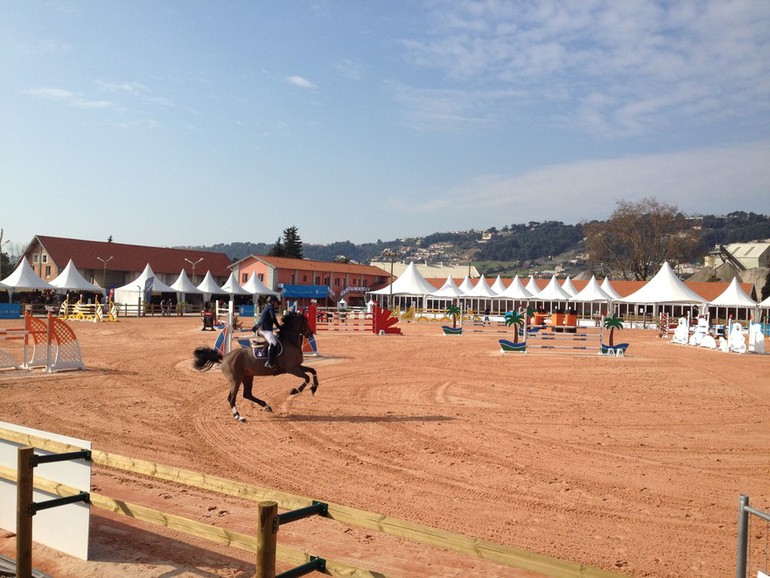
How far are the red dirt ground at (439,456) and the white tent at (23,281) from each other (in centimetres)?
3538

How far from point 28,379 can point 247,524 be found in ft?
38.9

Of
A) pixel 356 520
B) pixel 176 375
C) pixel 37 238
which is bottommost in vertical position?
pixel 176 375

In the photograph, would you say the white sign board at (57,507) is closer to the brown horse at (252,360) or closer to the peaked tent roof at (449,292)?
the brown horse at (252,360)

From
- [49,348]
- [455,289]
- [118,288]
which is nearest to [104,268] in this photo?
[118,288]

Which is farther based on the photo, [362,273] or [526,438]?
[362,273]

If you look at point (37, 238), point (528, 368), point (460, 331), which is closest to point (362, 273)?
point (37, 238)

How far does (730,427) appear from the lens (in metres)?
11.8

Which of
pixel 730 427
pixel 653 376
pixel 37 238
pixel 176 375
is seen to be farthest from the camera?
pixel 37 238

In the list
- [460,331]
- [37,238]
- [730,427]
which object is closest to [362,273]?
[37,238]

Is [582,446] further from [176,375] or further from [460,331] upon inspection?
[460,331]

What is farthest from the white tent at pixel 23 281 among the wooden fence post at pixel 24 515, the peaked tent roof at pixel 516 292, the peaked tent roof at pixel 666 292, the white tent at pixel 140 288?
the wooden fence post at pixel 24 515

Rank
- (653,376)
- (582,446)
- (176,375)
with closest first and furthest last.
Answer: (582,446)
(176,375)
(653,376)

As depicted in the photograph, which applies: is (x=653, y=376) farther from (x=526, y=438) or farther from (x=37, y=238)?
(x=37, y=238)

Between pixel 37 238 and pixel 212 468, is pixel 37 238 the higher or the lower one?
the higher one
